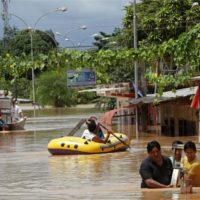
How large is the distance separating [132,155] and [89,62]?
19.4 ft

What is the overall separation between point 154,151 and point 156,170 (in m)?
0.37

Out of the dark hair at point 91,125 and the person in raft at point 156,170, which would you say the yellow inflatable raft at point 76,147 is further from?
the person in raft at point 156,170

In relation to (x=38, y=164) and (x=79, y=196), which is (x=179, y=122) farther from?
(x=79, y=196)

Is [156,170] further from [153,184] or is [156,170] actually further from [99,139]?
[99,139]

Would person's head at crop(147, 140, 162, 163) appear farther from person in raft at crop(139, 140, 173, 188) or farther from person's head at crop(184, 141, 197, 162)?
person's head at crop(184, 141, 197, 162)

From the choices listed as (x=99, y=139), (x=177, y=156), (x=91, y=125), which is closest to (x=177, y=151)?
(x=177, y=156)

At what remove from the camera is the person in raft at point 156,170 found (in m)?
12.0

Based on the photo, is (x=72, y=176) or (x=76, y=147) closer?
(x=72, y=176)

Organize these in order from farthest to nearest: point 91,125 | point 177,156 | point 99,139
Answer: point 99,139, point 91,125, point 177,156

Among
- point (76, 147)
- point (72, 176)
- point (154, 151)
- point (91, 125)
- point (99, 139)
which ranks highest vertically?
point (91, 125)

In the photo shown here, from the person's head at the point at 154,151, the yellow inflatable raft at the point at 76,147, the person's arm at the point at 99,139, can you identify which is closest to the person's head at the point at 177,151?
the person's head at the point at 154,151

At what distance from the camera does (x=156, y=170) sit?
12070mm

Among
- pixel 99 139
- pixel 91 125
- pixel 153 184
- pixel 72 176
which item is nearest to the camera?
pixel 153 184

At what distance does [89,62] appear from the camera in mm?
20625
